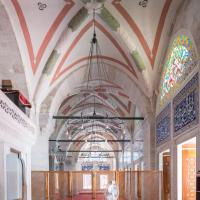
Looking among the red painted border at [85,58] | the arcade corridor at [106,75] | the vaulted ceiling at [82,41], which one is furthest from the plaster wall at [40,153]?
the red painted border at [85,58]

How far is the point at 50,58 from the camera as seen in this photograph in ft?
28.3

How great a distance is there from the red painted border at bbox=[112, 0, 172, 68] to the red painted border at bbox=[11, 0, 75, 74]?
3.37 feet

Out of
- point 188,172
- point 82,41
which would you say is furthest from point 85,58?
point 188,172

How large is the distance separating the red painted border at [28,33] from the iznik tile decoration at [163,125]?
9.83ft

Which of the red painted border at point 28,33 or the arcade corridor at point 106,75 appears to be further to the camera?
the red painted border at point 28,33

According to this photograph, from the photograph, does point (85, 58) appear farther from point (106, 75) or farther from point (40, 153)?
point (40, 153)

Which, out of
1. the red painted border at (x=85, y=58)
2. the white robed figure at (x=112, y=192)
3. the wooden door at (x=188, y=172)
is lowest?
the white robed figure at (x=112, y=192)

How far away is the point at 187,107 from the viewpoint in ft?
20.0

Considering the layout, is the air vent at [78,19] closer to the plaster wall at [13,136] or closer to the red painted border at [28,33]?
the red painted border at [28,33]

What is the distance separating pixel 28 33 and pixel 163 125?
375 cm

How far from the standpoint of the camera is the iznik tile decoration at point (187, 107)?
5583mm

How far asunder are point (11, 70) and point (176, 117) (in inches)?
150

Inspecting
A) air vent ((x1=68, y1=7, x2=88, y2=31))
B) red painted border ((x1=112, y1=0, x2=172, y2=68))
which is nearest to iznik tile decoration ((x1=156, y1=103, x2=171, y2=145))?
red painted border ((x1=112, y1=0, x2=172, y2=68))

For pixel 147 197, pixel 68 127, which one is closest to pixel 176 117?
pixel 147 197
